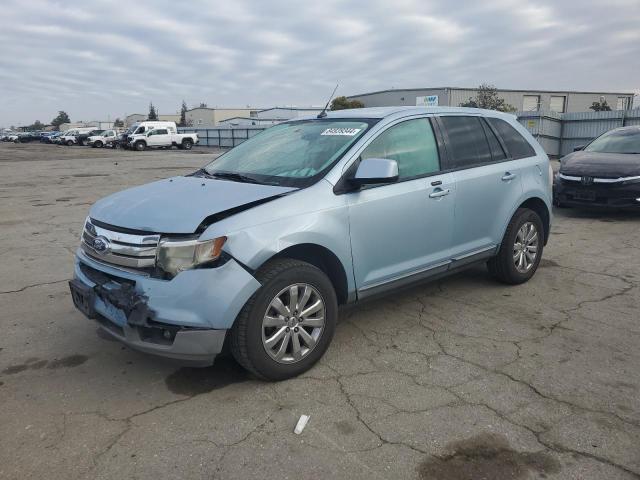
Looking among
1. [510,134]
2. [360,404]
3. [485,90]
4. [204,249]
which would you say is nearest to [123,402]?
[204,249]

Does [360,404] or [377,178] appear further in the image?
[377,178]

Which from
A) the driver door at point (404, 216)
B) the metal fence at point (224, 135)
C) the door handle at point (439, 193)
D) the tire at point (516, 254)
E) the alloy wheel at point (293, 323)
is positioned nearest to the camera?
the alloy wheel at point (293, 323)

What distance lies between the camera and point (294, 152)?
4059mm

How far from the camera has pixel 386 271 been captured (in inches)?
152

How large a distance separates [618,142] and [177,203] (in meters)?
9.13

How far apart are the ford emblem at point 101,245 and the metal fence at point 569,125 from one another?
2120cm

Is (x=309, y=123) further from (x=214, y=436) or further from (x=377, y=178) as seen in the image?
(x=214, y=436)

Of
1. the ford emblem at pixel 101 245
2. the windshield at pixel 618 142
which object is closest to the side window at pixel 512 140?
the ford emblem at pixel 101 245

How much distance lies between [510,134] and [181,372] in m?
3.78

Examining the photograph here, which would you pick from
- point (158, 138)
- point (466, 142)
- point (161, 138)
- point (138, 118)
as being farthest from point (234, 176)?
point (138, 118)

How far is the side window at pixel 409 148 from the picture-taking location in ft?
12.9

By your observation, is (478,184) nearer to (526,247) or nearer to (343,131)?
(526,247)

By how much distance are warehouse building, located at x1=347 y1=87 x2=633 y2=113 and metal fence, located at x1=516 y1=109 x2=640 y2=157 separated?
35.7m

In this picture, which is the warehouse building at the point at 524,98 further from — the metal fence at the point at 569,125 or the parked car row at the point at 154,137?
the metal fence at the point at 569,125
